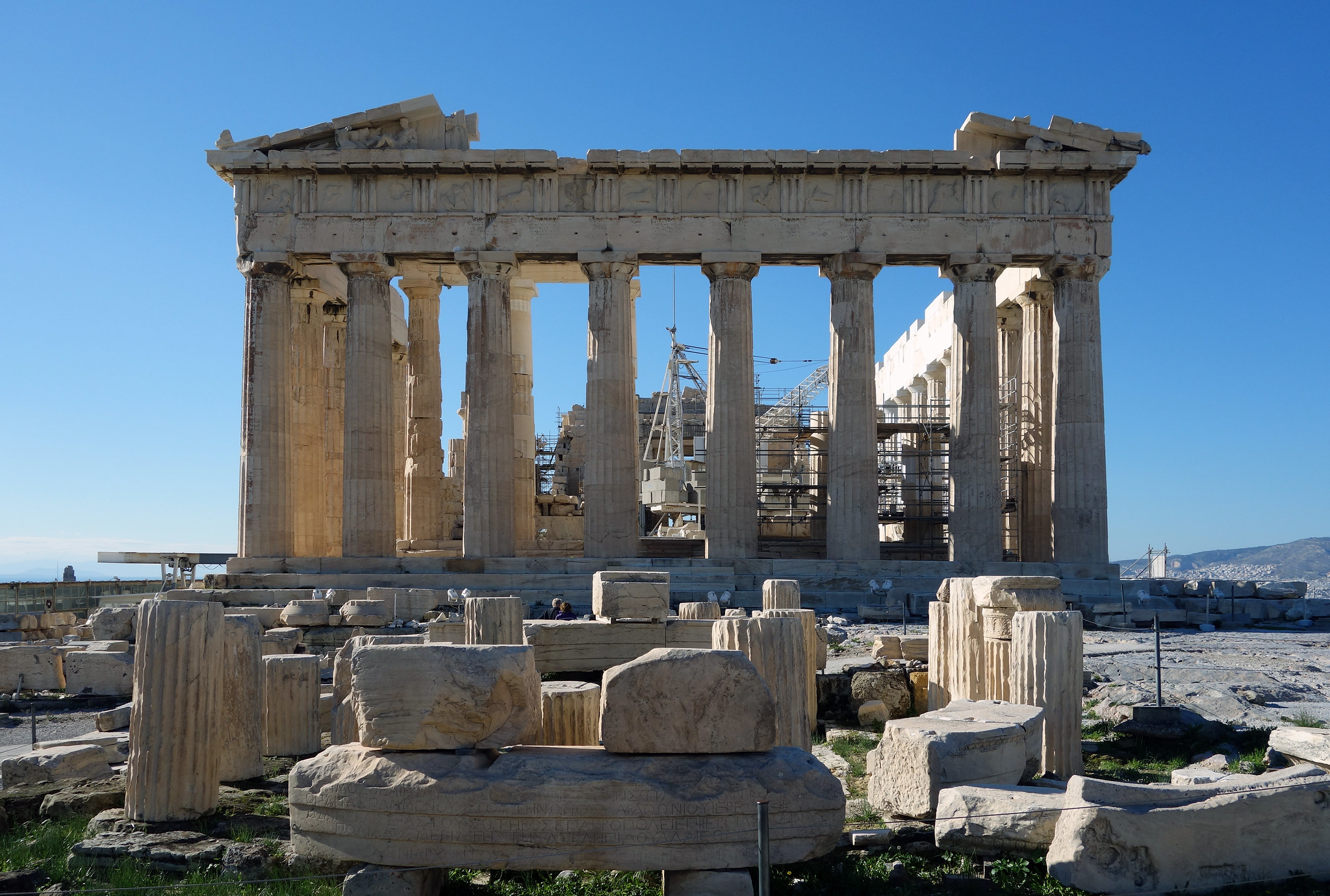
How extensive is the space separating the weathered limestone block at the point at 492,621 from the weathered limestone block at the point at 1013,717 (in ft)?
16.5

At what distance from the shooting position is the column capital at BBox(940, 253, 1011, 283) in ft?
87.8

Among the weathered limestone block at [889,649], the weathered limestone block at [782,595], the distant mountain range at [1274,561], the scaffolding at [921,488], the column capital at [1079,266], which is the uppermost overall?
the column capital at [1079,266]

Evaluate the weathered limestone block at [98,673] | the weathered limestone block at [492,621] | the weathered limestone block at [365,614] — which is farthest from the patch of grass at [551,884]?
the weathered limestone block at [365,614]

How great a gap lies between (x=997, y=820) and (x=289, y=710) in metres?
7.41

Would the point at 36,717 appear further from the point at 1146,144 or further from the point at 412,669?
the point at 1146,144

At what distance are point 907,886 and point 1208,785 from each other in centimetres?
215

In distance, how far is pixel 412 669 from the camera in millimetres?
6859

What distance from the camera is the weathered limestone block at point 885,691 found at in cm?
1307

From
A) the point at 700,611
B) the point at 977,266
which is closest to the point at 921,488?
the point at 977,266

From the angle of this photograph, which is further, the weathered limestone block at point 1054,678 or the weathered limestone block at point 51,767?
the weathered limestone block at point 1054,678

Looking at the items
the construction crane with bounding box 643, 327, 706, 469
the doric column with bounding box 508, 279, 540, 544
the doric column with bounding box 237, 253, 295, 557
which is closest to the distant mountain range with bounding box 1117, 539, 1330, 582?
the construction crane with bounding box 643, 327, 706, 469

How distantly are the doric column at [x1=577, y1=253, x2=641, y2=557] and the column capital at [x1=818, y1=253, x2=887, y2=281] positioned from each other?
4.83m

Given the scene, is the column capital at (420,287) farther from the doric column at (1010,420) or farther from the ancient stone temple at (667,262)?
the doric column at (1010,420)

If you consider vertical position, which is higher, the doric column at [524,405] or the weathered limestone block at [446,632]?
the doric column at [524,405]
